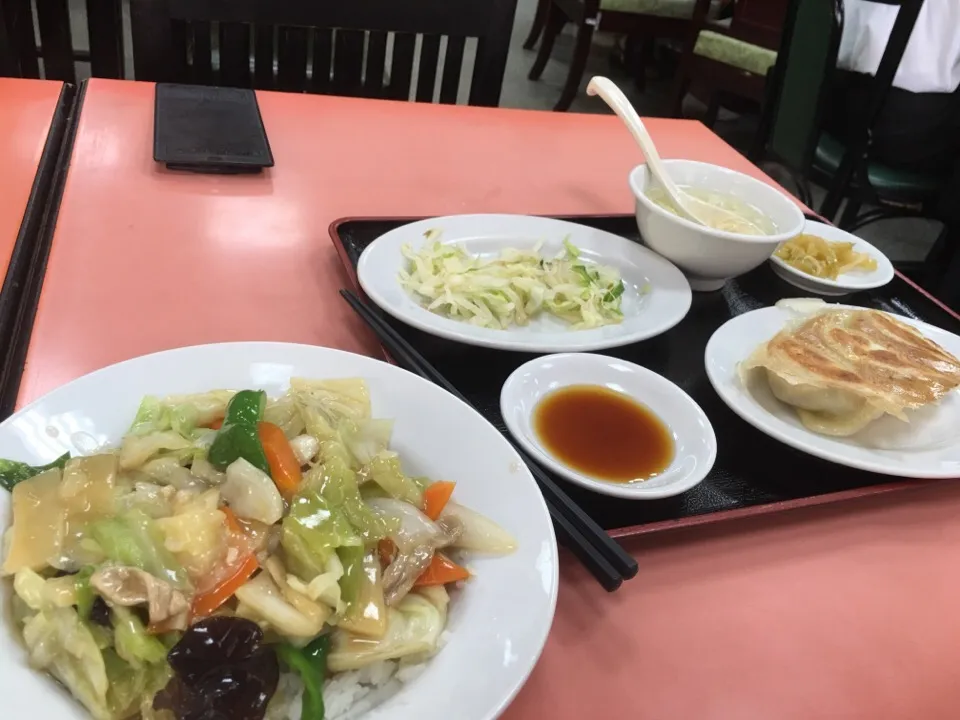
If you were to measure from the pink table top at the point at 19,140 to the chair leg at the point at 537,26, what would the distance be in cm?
513

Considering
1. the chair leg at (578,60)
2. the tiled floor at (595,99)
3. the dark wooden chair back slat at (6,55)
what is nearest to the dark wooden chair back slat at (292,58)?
the dark wooden chair back slat at (6,55)

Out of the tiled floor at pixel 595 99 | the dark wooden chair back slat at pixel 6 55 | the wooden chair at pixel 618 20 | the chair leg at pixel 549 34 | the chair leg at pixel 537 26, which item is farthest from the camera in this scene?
the chair leg at pixel 537 26

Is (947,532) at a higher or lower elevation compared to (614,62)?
higher

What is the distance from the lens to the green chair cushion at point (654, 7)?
16.3 feet

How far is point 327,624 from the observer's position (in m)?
0.63

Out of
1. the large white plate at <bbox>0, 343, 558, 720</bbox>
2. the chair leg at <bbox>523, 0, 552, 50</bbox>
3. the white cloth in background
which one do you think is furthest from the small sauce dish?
the chair leg at <bbox>523, 0, 552, 50</bbox>

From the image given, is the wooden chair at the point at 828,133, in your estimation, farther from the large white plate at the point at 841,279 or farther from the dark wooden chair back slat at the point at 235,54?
the dark wooden chair back slat at the point at 235,54

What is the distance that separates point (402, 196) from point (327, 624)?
3.62 ft

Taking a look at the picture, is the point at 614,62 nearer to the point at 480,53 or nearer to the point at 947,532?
the point at 480,53

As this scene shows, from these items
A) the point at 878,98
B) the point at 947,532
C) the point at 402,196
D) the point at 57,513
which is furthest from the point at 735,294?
the point at 878,98

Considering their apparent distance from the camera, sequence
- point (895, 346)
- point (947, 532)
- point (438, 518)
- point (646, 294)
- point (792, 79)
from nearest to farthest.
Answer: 1. point (438, 518)
2. point (947, 532)
3. point (895, 346)
4. point (646, 294)
5. point (792, 79)

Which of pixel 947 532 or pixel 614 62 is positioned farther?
pixel 614 62

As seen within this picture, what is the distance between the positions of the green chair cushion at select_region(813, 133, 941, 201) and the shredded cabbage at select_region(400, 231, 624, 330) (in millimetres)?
2016

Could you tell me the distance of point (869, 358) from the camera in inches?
43.7
